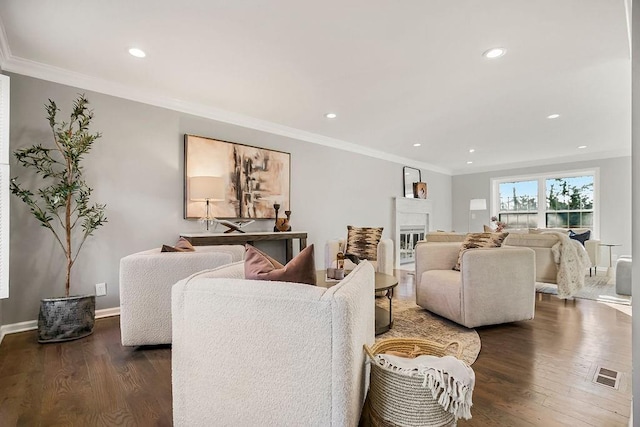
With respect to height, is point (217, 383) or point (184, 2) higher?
point (184, 2)

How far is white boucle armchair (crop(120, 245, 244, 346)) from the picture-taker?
2225mm

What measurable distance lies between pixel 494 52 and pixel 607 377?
95.2 inches

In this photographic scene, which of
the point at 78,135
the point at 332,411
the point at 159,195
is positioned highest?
the point at 78,135

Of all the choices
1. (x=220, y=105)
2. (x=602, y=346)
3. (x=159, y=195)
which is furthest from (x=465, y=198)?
(x=159, y=195)

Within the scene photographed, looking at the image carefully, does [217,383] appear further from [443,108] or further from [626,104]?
[626,104]

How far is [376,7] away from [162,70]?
2010 mm

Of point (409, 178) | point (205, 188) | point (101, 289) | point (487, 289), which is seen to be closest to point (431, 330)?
point (487, 289)

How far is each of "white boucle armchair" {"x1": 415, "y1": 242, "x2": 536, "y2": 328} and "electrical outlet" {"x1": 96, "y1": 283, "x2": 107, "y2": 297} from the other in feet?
10.6

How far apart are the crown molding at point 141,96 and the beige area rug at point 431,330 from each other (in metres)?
2.93

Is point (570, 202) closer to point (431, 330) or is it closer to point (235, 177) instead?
point (431, 330)

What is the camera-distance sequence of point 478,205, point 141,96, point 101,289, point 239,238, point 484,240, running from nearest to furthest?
point 484,240 < point 101,289 < point 141,96 < point 239,238 < point 478,205

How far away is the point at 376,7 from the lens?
6.56ft

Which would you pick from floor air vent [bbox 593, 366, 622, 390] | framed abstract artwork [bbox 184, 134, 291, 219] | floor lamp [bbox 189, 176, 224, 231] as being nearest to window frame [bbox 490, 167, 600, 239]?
floor air vent [bbox 593, 366, 622, 390]

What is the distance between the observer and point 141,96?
10.8ft
